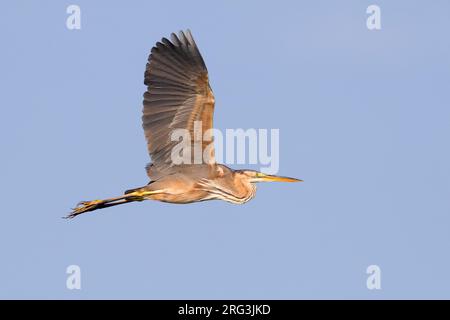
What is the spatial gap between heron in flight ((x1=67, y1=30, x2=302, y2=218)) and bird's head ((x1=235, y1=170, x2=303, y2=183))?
1.33ft

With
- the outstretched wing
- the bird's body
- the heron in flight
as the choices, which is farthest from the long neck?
the outstretched wing

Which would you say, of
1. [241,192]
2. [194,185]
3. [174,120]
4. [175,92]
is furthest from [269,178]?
[175,92]

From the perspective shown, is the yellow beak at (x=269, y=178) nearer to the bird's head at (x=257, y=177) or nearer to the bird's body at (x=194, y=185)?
the bird's head at (x=257, y=177)

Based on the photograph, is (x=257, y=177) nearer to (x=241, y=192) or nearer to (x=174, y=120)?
(x=241, y=192)

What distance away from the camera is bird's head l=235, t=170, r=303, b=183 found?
24.2 ft

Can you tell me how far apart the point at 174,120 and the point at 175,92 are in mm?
248

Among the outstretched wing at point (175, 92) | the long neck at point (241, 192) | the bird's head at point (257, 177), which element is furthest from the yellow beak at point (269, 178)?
the outstretched wing at point (175, 92)

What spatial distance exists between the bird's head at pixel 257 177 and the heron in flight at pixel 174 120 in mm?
406

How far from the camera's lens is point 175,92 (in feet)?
21.5
